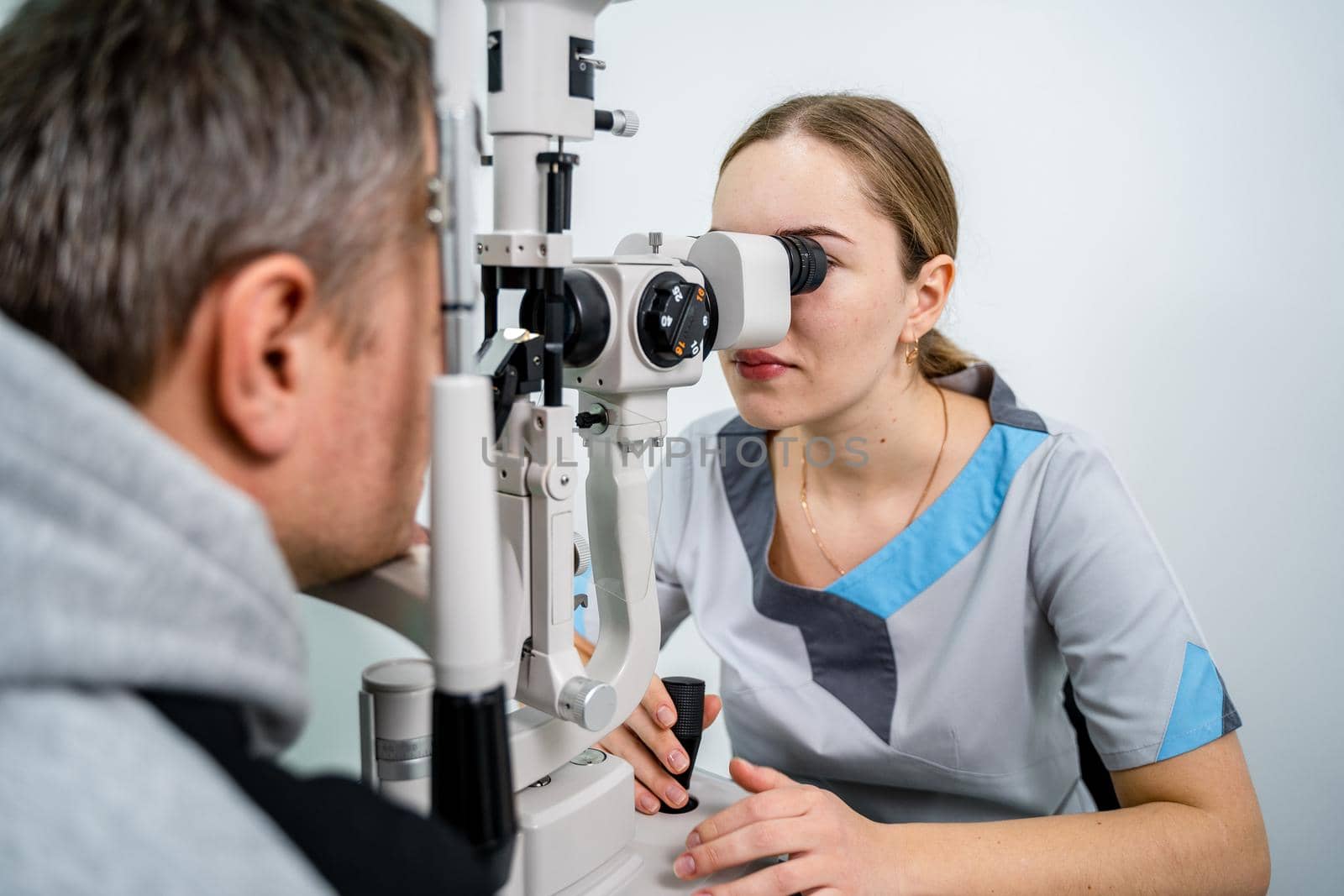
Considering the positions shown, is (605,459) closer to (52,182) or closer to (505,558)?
(505,558)

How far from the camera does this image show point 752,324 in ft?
3.10

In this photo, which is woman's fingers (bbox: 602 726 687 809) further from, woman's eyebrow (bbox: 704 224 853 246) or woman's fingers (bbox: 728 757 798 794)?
woman's eyebrow (bbox: 704 224 853 246)

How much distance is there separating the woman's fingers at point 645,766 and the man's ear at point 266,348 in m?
0.62

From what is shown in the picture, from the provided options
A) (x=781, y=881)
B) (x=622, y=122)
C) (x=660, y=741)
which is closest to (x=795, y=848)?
(x=781, y=881)

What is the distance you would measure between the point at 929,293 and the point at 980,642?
1.51ft

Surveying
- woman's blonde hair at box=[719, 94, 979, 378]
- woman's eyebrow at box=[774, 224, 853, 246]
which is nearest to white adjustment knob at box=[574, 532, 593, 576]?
woman's eyebrow at box=[774, 224, 853, 246]

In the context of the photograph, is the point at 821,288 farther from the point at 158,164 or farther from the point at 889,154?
the point at 158,164

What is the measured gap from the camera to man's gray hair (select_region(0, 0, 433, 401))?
492 mm

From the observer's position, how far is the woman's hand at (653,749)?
1.02m

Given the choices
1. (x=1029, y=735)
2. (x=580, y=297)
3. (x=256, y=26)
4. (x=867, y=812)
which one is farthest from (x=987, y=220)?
(x=256, y=26)

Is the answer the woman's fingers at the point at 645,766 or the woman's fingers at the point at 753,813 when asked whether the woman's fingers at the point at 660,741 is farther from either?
the woman's fingers at the point at 753,813

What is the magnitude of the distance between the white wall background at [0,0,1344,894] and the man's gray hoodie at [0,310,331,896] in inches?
52.3

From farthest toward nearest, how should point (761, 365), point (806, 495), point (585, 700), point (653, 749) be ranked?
point (806, 495) < point (761, 365) < point (653, 749) < point (585, 700)

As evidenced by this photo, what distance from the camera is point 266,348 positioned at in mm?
526
